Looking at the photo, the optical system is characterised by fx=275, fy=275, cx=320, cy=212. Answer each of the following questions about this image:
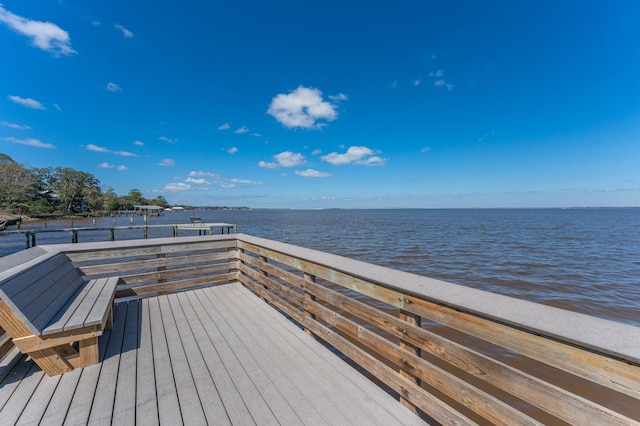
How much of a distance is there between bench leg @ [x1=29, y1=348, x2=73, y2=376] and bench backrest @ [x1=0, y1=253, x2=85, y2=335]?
0.23 metres

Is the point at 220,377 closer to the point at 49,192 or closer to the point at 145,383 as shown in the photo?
the point at 145,383

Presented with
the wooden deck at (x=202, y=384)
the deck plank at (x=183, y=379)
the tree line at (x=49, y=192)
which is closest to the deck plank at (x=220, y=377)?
the wooden deck at (x=202, y=384)

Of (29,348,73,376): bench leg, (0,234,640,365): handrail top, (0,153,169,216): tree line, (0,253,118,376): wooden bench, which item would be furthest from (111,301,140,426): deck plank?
(0,153,169,216): tree line

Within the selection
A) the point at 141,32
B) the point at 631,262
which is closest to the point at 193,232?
the point at 141,32

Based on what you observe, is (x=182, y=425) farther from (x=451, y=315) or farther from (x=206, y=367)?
(x=451, y=315)

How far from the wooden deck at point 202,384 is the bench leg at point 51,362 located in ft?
0.16

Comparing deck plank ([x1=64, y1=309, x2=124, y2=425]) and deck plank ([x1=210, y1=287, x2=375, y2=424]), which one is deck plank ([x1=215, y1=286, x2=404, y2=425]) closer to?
deck plank ([x1=210, y1=287, x2=375, y2=424])

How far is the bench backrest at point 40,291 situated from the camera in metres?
1.78

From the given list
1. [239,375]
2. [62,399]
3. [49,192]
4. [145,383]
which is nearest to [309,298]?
[239,375]

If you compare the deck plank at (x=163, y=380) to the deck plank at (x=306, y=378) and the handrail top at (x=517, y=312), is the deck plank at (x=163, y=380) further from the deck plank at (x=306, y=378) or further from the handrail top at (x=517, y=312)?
the handrail top at (x=517, y=312)

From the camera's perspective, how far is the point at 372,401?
5.80 feet

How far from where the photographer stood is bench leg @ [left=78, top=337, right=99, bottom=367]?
2.11 metres

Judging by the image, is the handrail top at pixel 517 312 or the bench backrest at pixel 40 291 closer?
the handrail top at pixel 517 312

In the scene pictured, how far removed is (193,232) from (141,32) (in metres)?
14.7
